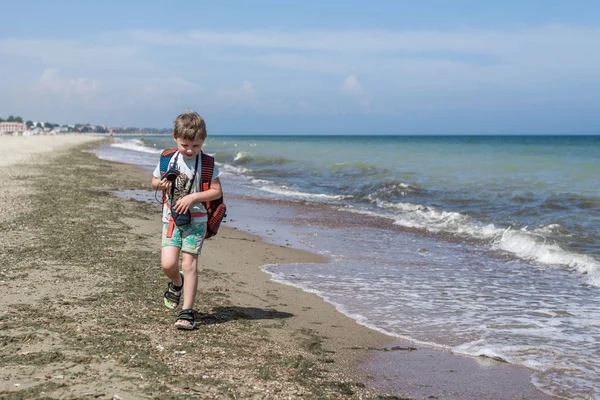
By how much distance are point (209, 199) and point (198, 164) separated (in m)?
0.30

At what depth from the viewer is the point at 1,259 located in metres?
6.39

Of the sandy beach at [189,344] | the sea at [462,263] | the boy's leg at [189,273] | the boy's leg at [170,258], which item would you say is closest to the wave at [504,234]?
the sea at [462,263]

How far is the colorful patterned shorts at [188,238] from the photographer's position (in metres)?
4.72

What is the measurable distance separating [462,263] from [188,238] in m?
5.04

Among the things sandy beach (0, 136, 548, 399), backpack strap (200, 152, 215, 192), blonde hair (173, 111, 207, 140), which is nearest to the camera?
sandy beach (0, 136, 548, 399)

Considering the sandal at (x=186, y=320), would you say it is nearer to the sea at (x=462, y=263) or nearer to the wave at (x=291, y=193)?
the sea at (x=462, y=263)

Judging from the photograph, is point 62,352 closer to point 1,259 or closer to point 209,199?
point 209,199

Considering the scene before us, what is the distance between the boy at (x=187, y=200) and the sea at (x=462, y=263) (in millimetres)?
1685

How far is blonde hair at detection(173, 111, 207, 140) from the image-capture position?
14.8 ft

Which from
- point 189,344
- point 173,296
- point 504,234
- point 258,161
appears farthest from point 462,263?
point 258,161

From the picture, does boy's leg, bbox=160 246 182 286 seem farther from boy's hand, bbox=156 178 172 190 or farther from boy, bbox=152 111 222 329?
boy's hand, bbox=156 178 172 190

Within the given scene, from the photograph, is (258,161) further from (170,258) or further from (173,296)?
(170,258)

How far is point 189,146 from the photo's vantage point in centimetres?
458

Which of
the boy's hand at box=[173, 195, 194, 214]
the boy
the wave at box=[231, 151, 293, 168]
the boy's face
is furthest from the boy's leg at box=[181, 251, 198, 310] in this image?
the wave at box=[231, 151, 293, 168]
